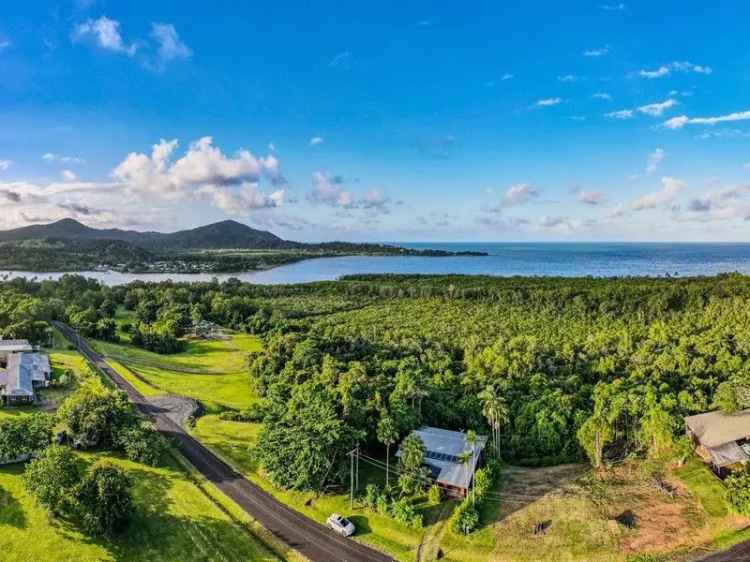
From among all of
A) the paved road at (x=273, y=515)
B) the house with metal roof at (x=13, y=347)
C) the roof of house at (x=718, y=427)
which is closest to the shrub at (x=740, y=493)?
the roof of house at (x=718, y=427)

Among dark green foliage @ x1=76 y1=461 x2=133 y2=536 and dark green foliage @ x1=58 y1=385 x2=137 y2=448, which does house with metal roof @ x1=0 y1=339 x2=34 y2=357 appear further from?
dark green foliage @ x1=76 y1=461 x2=133 y2=536

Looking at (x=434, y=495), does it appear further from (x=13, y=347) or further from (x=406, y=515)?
(x=13, y=347)

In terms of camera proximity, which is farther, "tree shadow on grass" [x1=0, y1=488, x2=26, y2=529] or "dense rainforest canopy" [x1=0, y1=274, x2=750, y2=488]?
"dense rainforest canopy" [x1=0, y1=274, x2=750, y2=488]

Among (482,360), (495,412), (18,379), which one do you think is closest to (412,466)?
(495,412)

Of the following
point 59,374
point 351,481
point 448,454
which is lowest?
point 351,481

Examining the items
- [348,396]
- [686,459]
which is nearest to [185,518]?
[348,396]

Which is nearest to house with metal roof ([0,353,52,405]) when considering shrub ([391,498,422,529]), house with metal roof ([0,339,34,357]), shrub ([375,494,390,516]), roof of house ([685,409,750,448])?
house with metal roof ([0,339,34,357])
